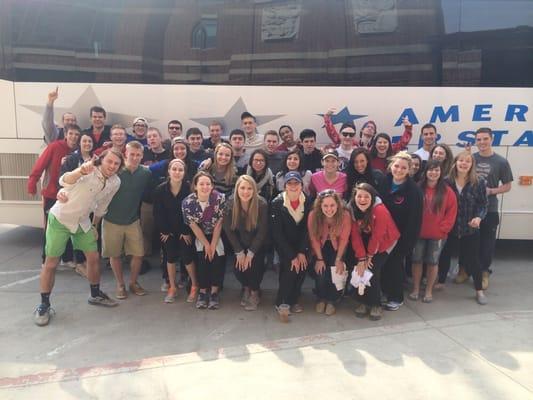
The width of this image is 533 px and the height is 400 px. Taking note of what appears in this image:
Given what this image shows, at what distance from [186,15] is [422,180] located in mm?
3684

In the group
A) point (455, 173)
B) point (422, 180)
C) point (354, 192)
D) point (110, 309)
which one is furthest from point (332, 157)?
point (110, 309)

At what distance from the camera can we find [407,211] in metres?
4.21

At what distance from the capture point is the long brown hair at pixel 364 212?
4.02 m

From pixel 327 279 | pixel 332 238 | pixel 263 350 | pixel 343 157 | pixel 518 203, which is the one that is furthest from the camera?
pixel 518 203

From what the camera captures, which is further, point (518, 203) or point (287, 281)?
point (518, 203)

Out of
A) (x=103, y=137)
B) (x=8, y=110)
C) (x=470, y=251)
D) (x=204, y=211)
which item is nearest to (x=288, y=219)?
(x=204, y=211)

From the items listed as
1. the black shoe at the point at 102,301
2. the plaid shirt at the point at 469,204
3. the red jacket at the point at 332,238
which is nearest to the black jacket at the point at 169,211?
the black shoe at the point at 102,301

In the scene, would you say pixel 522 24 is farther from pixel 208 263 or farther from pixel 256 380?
pixel 256 380

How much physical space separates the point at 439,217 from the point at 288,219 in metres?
1.60

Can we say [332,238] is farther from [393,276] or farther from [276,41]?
[276,41]

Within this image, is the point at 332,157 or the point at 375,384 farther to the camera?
the point at 332,157

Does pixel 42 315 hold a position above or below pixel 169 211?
below

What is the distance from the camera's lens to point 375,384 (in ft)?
10.0

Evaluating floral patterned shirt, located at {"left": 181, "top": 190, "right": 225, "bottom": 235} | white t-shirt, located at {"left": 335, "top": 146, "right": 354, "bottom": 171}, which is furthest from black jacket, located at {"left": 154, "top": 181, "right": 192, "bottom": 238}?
white t-shirt, located at {"left": 335, "top": 146, "right": 354, "bottom": 171}
